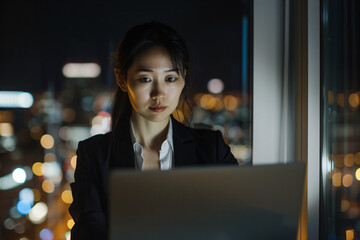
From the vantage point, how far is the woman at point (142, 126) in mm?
1406

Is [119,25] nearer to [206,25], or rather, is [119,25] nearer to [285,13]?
[206,25]

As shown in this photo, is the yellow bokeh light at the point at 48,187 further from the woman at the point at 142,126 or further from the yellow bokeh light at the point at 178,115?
the yellow bokeh light at the point at 178,115

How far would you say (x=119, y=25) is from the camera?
1714 millimetres

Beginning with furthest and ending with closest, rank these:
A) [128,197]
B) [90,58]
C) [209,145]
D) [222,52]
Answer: [222,52], [90,58], [209,145], [128,197]

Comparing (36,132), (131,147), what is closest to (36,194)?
(36,132)

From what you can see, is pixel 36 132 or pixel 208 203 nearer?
pixel 208 203

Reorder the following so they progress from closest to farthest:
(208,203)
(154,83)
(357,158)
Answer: (208,203) → (154,83) → (357,158)

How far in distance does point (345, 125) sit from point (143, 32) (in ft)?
3.57

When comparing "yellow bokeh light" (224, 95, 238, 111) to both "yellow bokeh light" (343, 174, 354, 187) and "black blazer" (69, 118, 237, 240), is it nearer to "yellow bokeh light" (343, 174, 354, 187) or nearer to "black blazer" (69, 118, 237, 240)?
"black blazer" (69, 118, 237, 240)

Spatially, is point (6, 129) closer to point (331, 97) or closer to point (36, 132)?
point (36, 132)

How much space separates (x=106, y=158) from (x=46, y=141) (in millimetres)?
438

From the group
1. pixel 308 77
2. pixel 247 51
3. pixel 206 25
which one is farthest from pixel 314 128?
pixel 206 25

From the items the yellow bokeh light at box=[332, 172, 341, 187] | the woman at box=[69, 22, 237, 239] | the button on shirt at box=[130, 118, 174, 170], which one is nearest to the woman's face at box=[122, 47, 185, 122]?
the woman at box=[69, 22, 237, 239]

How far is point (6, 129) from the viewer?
1671 mm
